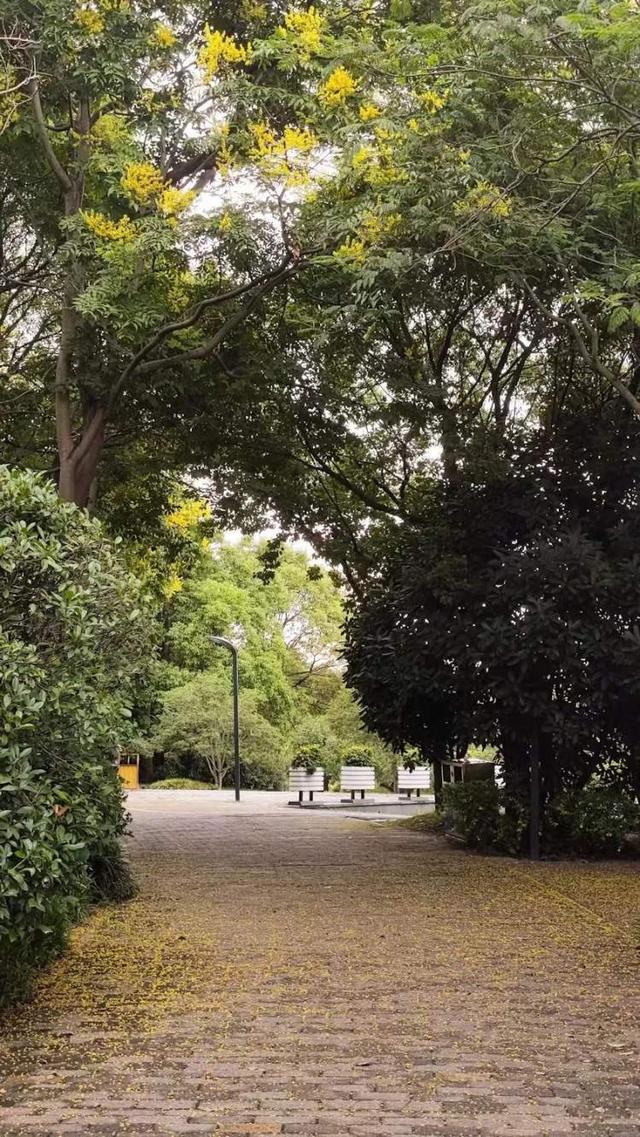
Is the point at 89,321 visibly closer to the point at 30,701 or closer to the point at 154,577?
the point at 30,701

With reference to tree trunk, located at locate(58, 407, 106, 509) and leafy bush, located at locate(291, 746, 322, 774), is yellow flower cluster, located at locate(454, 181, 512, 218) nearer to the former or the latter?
tree trunk, located at locate(58, 407, 106, 509)

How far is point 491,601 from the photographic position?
10938mm

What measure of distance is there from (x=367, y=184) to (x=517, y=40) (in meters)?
1.98

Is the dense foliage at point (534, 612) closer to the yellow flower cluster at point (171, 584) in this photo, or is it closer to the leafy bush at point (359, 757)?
the yellow flower cluster at point (171, 584)

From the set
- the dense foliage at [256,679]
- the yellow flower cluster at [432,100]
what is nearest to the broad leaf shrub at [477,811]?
the yellow flower cluster at [432,100]

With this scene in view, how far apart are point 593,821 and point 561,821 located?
0.36 meters

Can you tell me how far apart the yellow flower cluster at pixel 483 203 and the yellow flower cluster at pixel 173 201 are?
7.46ft

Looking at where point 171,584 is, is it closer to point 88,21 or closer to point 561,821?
point 561,821

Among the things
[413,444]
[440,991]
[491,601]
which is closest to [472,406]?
[413,444]

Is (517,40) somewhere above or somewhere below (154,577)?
above

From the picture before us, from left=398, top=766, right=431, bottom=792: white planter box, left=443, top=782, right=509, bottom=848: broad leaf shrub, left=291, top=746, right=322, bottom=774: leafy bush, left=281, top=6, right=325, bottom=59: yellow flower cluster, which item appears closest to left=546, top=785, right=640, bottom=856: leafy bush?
left=443, top=782, right=509, bottom=848: broad leaf shrub

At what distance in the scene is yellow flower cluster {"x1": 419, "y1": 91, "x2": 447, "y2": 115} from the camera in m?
8.38

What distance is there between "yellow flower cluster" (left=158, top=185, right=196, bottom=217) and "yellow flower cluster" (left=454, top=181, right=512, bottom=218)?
2.27 meters

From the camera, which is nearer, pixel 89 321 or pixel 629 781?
pixel 89 321
